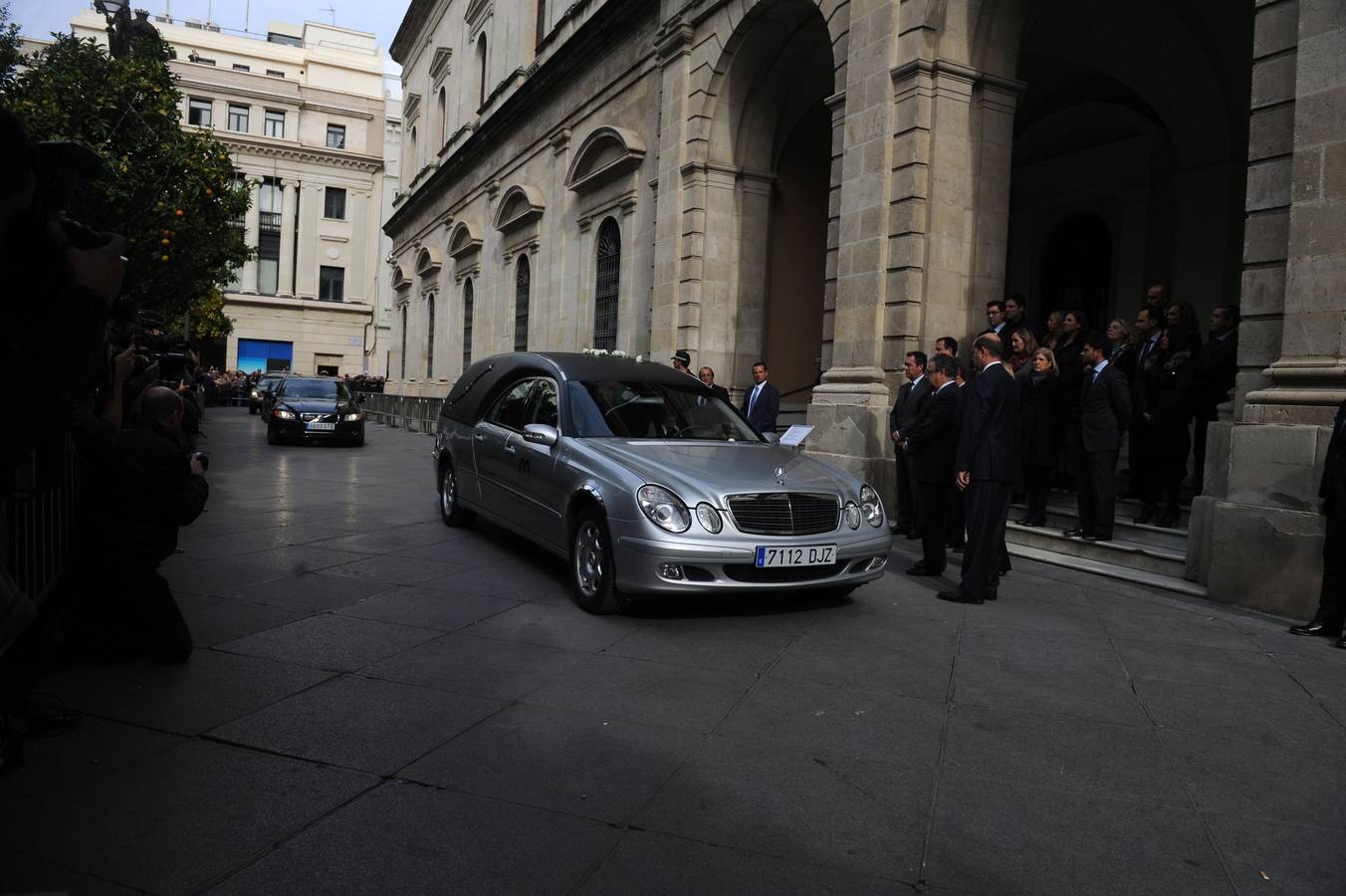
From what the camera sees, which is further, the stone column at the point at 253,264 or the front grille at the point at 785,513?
the stone column at the point at 253,264

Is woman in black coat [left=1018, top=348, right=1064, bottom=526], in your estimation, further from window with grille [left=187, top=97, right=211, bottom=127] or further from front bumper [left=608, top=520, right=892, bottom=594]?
window with grille [left=187, top=97, right=211, bottom=127]

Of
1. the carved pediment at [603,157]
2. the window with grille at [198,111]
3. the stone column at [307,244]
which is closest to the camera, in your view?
the carved pediment at [603,157]

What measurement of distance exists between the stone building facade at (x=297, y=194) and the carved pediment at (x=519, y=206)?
123 ft

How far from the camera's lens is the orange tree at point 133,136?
11750mm

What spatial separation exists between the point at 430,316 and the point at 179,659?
32155 millimetres

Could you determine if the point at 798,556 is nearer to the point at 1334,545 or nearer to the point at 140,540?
the point at 1334,545

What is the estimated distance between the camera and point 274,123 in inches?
2276

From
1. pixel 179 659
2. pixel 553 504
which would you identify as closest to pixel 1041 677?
pixel 553 504

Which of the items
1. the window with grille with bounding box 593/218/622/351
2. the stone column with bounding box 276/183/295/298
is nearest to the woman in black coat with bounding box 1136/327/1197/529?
the window with grille with bounding box 593/218/622/351

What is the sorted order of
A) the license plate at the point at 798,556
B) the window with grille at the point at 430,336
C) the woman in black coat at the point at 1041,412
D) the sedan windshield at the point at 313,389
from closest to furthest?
the license plate at the point at 798,556, the woman in black coat at the point at 1041,412, the sedan windshield at the point at 313,389, the window with grille at the point at 430,336

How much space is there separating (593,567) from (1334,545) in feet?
14.7

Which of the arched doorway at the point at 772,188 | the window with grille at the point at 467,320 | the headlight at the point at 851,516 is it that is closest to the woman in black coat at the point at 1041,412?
the headlight at the point at 851,516

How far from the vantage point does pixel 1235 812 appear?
318 centimetres

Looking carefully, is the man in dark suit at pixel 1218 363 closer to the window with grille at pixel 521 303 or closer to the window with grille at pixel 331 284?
the window with grille at pixel 521 303
